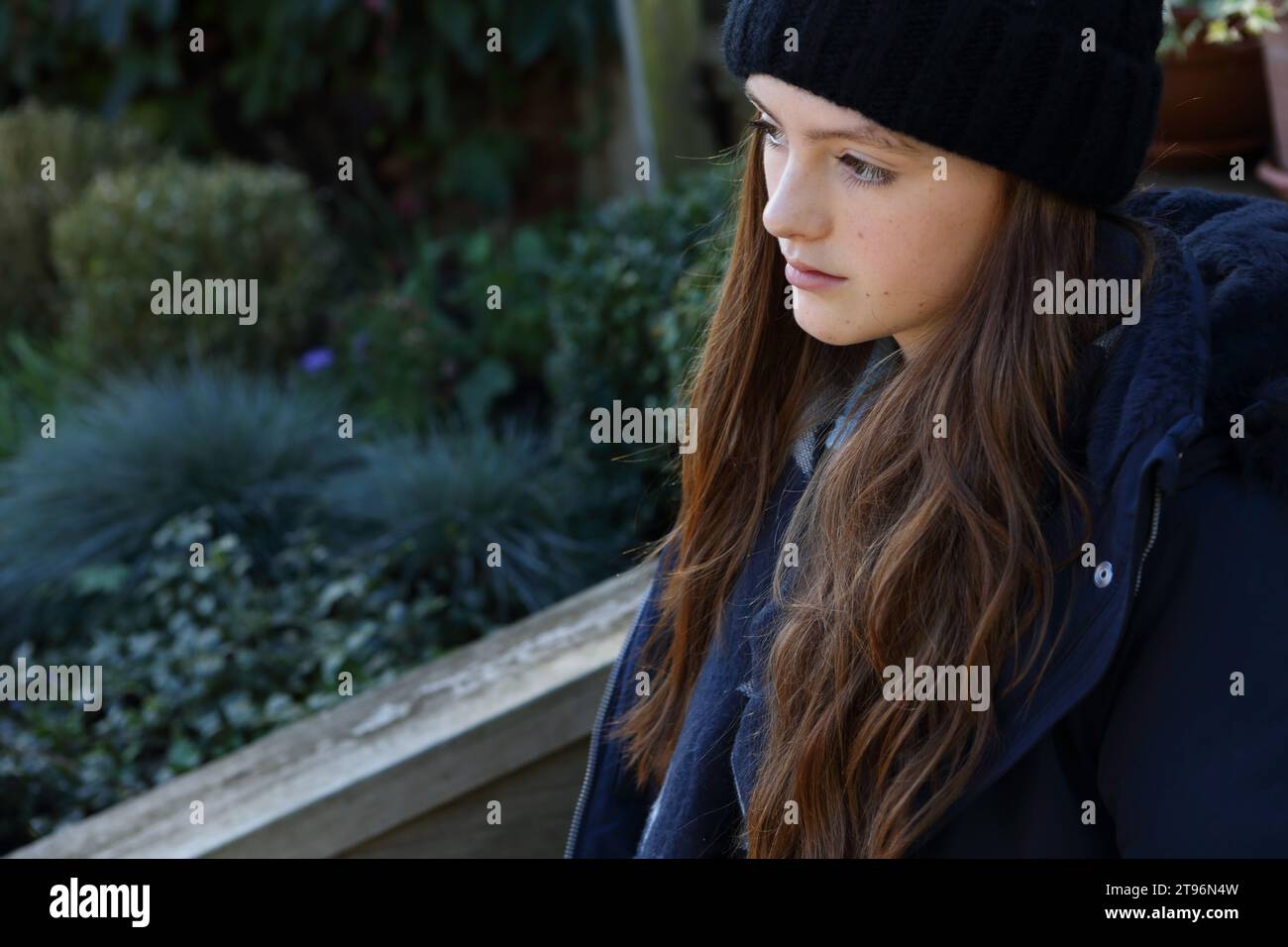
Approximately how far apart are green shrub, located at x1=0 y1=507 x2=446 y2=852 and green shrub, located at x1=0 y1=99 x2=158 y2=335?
2596 mm

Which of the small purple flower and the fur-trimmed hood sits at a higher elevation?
the small purple flower

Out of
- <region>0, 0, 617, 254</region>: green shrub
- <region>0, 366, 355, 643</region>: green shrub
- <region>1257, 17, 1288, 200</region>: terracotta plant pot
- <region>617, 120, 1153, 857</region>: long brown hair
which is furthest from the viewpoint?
<region>0, 0, 617, 254</region>: green shrub

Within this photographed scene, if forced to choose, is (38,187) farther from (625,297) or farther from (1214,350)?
(1214,350)

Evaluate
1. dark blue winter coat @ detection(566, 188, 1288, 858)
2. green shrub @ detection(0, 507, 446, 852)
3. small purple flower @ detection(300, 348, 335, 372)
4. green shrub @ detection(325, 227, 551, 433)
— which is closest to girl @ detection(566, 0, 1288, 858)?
dark blue winter coat @ detection(566, 188, 1288, 858)

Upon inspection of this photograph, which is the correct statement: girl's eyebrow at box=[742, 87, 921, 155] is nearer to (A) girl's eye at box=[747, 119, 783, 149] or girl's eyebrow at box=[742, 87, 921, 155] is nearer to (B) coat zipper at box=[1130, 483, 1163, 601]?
(A) girl's eye at box=[747, 119, 783, 149]

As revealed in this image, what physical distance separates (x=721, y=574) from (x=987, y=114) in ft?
2.23

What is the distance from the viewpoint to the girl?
1222 mm

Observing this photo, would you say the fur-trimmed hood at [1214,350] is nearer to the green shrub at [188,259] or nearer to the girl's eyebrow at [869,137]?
the girl's eyebrow at [869,137]

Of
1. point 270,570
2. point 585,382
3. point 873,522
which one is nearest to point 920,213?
point 873,522

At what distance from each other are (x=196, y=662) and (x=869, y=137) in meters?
2.41

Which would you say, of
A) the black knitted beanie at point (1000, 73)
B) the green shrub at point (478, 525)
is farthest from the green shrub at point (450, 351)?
the black knitted beanie at point (1000, 73)

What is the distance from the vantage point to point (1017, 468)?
130 cm

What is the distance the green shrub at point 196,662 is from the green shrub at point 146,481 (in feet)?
0.48

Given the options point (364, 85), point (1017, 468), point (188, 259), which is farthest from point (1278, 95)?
point (364, 85)
